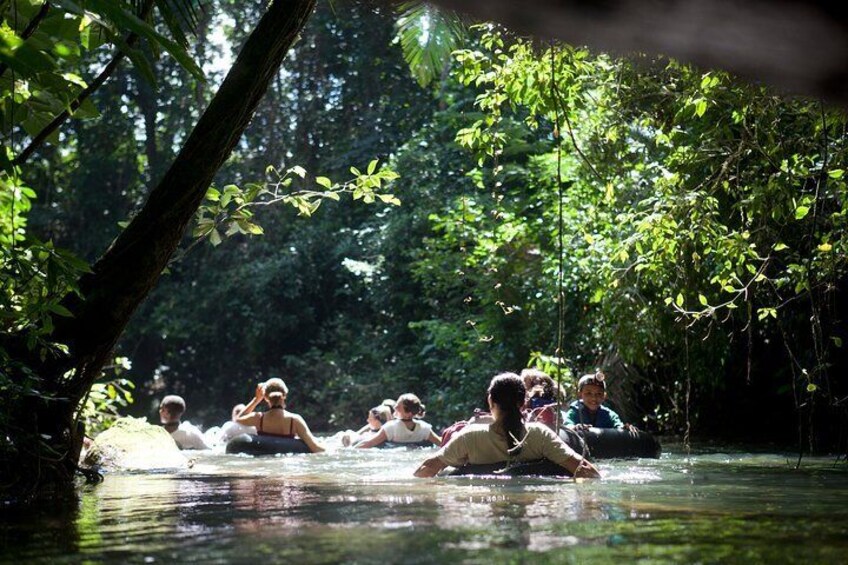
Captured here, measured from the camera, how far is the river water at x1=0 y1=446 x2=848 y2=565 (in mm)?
4691

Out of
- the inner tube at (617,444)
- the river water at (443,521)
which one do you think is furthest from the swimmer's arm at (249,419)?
the river water at (443,521)

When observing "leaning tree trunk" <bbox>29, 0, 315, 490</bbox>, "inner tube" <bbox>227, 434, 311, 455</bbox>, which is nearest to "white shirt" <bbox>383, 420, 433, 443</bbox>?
"inner tube" <bbox>227, 434, 311, 455</bbox>

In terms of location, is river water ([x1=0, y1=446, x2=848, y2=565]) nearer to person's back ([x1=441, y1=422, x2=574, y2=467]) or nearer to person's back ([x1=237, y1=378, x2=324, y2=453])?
person's back ([x1=441, y1=422, x2=574, y2=467])

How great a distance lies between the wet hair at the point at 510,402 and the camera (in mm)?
9516

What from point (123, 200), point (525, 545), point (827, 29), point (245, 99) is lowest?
point (525, 545)

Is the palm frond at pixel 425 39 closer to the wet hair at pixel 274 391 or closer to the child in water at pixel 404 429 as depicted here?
the wet hair at pixel 274 391

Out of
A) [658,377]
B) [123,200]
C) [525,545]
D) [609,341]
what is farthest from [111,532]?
[123,200]

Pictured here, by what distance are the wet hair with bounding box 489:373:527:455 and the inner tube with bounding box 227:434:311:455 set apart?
253 inches

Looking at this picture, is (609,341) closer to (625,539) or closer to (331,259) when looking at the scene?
(625,539)

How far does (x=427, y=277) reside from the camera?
24.2 metres

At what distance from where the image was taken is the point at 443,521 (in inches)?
231

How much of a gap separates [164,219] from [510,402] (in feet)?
11.2

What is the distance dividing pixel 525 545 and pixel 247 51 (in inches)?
166

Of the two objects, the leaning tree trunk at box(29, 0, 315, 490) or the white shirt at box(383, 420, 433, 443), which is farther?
the white shirt at box(383, 420, 433, 443)
